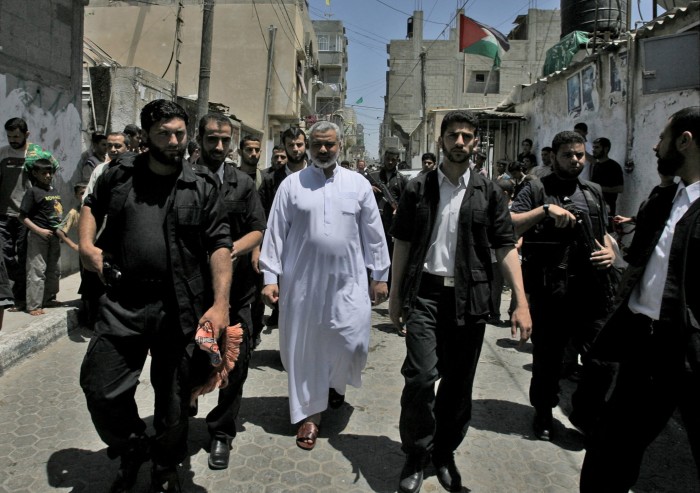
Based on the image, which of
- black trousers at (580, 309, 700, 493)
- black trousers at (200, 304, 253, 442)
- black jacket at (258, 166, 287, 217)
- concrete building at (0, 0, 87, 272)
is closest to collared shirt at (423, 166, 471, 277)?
black trousers at (580, 309, 700, 493)

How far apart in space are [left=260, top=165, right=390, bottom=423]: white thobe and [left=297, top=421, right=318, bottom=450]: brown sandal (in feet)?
0.22

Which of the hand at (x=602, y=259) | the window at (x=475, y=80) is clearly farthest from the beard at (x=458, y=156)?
the window at (x=475, y=80)

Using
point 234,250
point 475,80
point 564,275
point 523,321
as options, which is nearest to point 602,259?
point 564,275

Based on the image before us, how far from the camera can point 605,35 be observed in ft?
35.8

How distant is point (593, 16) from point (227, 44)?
1783 cm

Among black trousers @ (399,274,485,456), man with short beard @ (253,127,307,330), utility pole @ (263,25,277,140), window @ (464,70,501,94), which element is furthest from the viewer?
window @ (464,70,501,94)

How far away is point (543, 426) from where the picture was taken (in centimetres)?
361

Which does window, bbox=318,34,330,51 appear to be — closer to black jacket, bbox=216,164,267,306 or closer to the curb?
the curb

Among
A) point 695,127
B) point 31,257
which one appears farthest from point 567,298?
point 31,257

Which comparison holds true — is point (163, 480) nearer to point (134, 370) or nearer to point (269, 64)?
point (134, 370)

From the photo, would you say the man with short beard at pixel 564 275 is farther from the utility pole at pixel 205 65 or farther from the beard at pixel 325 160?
the utility pole at pixel 205 65

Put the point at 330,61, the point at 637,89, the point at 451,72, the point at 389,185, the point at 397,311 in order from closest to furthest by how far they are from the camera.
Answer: the point at 397,311 → the point at 389,185 → the point at 637,89 → the point at 451,72 → the point at 330,61

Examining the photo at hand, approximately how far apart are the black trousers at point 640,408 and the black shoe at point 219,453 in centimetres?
184

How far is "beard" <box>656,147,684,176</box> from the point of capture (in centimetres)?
229
